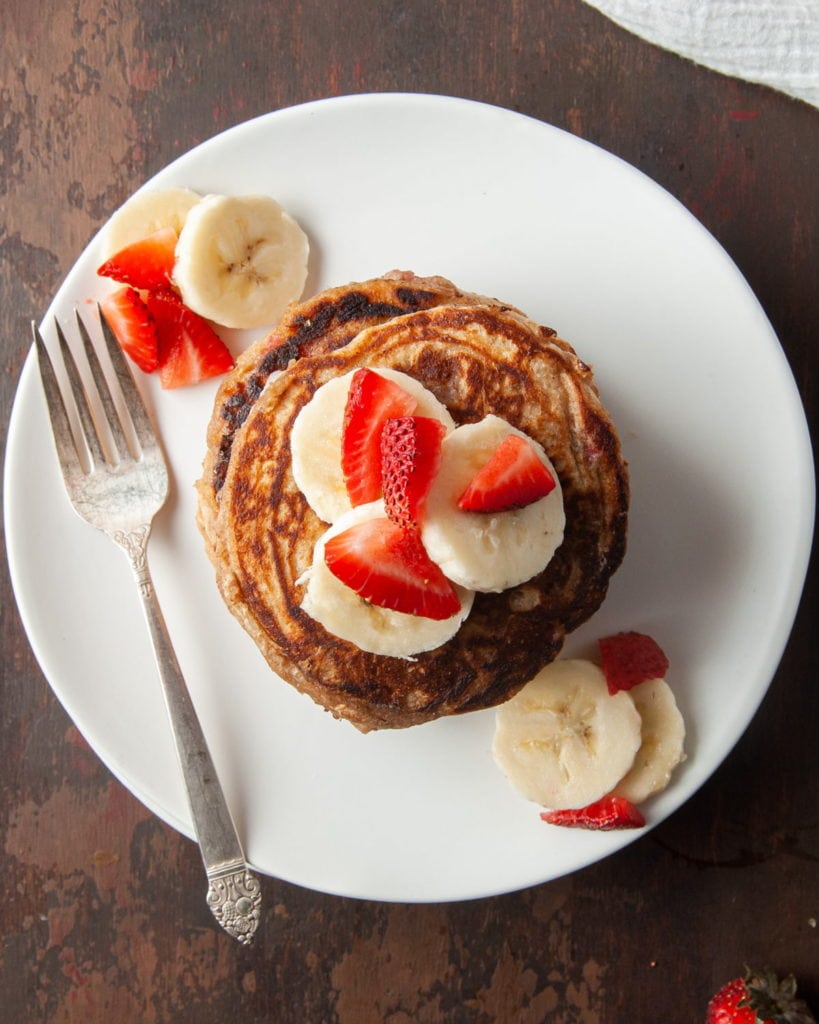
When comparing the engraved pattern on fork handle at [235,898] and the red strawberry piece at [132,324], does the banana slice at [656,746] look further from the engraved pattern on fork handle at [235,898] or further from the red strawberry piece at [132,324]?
the red strawberry piece at [132,324]

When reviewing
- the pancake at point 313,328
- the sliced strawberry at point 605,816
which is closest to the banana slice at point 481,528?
the pancake at point 313,328

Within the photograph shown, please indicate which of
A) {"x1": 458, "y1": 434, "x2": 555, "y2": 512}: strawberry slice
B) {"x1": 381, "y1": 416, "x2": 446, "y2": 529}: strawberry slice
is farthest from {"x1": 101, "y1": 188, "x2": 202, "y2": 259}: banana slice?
{"x1": 458, "y1": 434, "x2": 555, "y2": 512}: strawberry slice

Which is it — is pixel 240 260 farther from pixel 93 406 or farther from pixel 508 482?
pixel 508 482

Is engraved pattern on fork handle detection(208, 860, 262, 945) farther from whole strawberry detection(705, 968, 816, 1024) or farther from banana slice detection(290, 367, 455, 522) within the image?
whole strawberry detection(705, 968, 816, 1024)

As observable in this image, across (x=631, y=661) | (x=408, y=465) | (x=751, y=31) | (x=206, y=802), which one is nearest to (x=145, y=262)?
(x=408, y=465)

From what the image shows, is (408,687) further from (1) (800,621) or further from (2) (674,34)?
(2) (674,34)

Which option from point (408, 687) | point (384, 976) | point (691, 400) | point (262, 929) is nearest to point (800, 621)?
point (691, 400)

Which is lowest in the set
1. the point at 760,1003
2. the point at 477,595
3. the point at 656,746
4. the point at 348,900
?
the point at 760,1003
